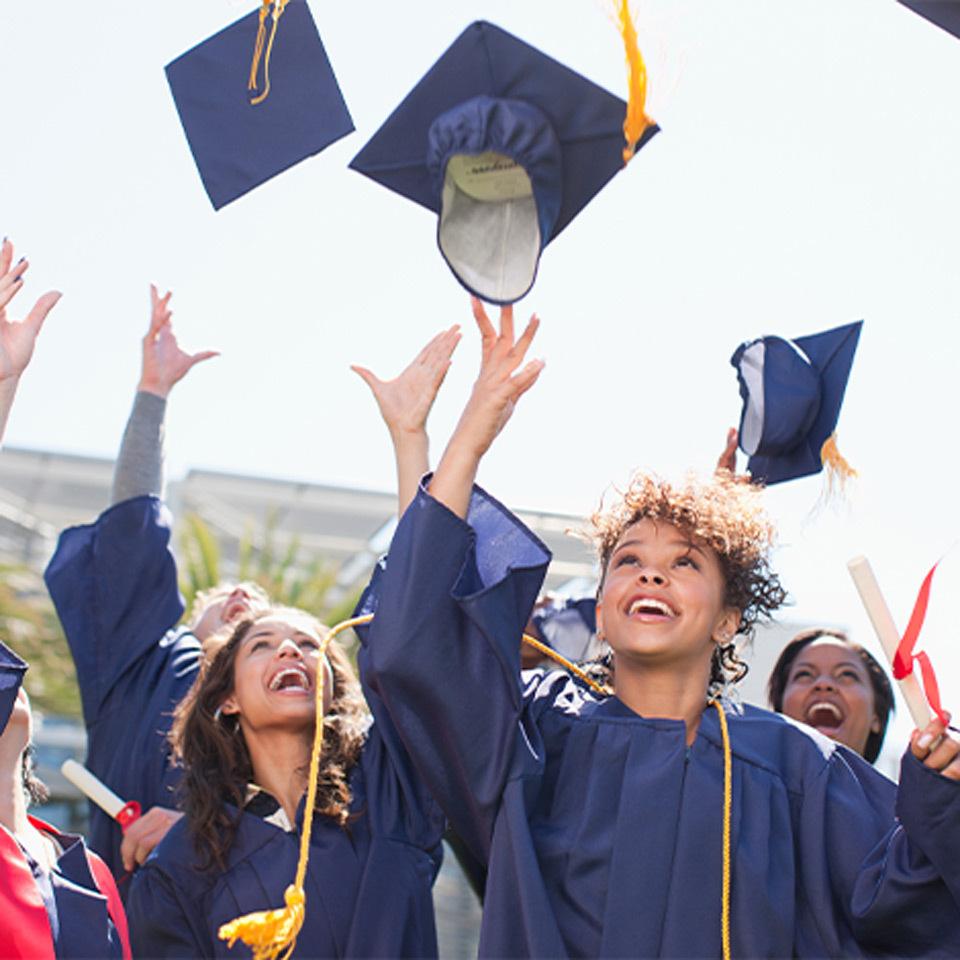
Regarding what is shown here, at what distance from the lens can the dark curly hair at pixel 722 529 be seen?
107 inches

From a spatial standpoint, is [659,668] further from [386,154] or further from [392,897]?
[386,154]

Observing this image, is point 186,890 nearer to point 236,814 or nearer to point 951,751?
point 236,814

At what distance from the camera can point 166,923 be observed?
3043 mm

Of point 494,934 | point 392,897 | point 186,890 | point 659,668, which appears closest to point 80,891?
point 186,890

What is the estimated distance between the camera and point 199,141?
324 centimetres

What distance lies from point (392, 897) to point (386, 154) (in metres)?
1.54

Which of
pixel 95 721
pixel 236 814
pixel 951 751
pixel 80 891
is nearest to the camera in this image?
pixel 951 751

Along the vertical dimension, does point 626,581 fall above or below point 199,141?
below

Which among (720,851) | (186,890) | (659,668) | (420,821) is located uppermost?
(659,668)

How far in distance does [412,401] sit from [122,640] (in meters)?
1.31

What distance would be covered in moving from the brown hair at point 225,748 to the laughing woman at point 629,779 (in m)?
0.67

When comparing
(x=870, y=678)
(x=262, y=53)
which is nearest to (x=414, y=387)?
(x=262, y=53)

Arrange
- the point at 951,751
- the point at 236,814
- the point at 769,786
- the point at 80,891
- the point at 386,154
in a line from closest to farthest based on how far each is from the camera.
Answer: the point at 951,751
the point at 769,786
the point at 80,891
the point at 386,154
the point at 236,814

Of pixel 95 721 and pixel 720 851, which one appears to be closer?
pixel 720 851
